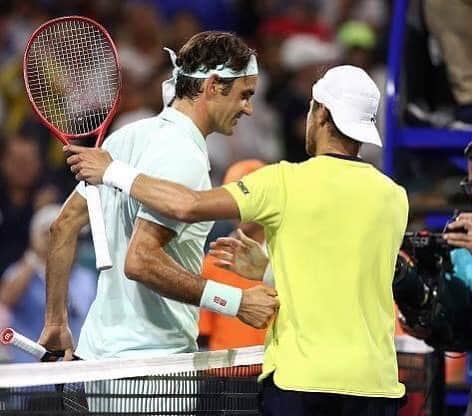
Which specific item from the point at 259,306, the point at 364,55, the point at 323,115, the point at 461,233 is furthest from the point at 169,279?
the point at 364,55

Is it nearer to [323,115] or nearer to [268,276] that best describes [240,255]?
[268,276]

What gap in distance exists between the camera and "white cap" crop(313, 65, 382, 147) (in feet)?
14.9

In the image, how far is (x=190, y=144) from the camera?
479 cm

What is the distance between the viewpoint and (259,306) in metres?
4.50

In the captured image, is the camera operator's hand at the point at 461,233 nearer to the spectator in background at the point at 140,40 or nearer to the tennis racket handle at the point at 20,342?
the tennis racket handle at the point at 20,342

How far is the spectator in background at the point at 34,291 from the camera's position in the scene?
920cm

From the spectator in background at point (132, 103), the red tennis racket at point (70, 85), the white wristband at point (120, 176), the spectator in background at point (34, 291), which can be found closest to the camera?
the white wristband at point (120, 176)

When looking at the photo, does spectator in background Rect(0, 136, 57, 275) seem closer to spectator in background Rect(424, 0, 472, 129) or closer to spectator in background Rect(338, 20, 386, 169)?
spectator in background Rect(338, 20, 386, 169)

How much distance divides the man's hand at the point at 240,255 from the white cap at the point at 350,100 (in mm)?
522

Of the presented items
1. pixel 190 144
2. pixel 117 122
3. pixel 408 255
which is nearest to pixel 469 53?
pixel 408 255

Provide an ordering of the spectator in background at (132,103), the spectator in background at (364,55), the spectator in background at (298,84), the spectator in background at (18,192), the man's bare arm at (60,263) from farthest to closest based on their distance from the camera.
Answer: the spectator in background at (298,84), the spectator in background at (132,103), the spectator in background at (364,55), the spectator in background at (18,192), the man's bare arm at (60,263)

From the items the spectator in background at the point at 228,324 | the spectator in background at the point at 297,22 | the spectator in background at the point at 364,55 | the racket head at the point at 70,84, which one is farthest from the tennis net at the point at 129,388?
the spectator in background at the point at 297,22

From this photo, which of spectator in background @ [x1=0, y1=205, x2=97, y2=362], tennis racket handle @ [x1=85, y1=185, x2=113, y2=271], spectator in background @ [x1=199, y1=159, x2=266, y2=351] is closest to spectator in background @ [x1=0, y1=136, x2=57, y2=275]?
spectator in background @ [x1=0, y1=205, x2=97, y2=362]

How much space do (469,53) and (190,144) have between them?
10.8ft
